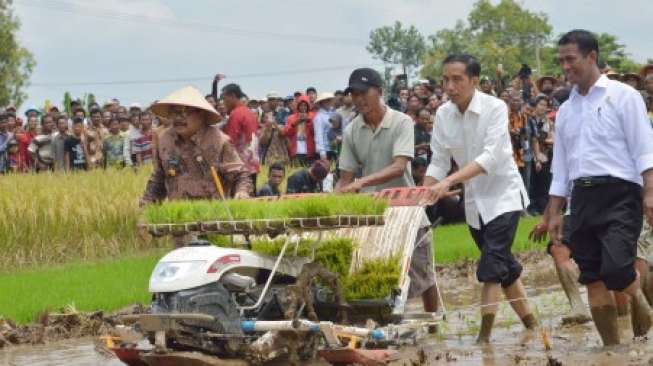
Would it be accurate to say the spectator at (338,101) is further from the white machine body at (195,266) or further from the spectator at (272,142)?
the white machine body at (195,266)

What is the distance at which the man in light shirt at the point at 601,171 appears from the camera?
7.97 metres

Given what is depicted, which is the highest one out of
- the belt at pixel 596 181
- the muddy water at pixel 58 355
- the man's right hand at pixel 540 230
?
the belt at pixel 596 181

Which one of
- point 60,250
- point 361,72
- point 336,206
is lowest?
point 60,250

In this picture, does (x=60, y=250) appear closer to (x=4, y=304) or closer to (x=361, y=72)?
(x=4, y=304)

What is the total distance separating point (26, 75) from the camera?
169 feet

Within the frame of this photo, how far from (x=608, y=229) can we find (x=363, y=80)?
2.53 meters

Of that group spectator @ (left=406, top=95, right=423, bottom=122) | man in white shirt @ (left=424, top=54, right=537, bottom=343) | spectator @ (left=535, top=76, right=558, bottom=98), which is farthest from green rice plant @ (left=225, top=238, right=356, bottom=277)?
spectator @ (left=535, top=76, right=558, bottom=98)

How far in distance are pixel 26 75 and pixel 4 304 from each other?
40.1m

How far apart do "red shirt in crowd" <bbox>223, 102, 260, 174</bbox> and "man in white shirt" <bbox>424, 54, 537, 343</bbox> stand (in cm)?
773

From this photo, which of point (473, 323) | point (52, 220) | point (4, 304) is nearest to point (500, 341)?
point (473, 323)

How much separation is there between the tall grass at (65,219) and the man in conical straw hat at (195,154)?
8551mm

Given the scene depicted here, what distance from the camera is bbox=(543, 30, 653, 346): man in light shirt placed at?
7.97 m

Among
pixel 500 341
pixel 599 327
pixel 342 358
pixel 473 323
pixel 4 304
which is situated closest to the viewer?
pixel 342 358

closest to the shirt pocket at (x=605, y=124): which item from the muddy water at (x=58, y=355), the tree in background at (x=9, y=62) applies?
the muddy water at (x=58, y=355)
